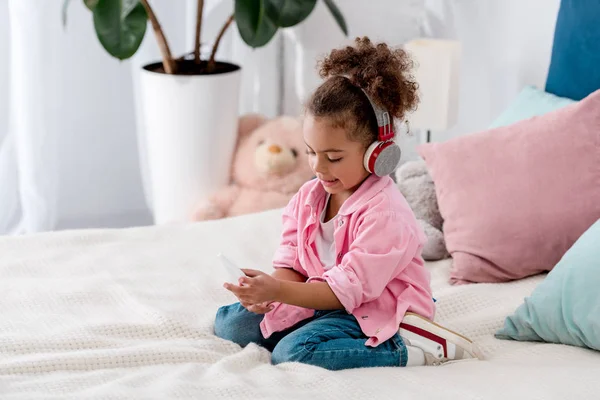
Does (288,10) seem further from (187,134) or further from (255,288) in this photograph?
(255,288)

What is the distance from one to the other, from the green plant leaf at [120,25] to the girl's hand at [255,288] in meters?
1.53

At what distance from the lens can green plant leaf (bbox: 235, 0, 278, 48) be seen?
2729 mm

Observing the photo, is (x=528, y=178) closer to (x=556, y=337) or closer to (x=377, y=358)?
(x=556, y=337)

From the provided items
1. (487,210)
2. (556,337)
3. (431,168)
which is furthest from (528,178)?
(556,337)

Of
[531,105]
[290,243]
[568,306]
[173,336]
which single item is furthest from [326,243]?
[531,105]

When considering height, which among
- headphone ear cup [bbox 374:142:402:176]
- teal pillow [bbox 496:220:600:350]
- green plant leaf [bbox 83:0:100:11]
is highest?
green plant leaf [bbox 83:0:100:11]

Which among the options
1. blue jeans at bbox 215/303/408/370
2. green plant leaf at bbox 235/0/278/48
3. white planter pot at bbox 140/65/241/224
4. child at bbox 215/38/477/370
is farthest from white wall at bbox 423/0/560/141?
blue jeans at bbox 215/303/408/370

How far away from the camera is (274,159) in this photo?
9.37 ft

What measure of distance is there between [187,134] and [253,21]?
43 centimetres

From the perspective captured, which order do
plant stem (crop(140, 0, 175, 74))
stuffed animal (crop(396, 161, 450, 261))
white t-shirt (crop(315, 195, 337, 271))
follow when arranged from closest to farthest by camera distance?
white t-shirt (crop(315, 195, 337, 271)) → stuffed animal (crop(396, 161, 450, 261)) → plant stem (crop(140, 0, 175, 74))

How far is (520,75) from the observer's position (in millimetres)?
2582

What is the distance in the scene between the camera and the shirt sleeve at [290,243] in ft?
5.33

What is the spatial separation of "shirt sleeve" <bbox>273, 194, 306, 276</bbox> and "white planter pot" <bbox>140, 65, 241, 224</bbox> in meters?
1.29

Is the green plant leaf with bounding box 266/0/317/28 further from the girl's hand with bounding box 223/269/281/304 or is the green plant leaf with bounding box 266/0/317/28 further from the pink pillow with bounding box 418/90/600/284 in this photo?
the girl's hand with bounding box 223/269/281/304
